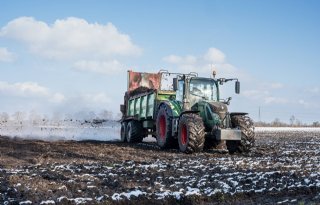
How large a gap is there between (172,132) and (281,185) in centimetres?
725

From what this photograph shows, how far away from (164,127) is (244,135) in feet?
10.2

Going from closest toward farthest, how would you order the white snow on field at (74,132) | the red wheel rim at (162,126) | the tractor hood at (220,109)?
the tractor hood at (220,109) → the red wheel rim at (162,126) → the white snow on field at (74,132)

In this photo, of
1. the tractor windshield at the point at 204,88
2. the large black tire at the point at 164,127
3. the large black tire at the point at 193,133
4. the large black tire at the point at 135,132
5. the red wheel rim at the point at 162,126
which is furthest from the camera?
the large black tire at the point at 135,132

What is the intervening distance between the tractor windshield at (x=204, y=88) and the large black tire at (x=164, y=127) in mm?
1105

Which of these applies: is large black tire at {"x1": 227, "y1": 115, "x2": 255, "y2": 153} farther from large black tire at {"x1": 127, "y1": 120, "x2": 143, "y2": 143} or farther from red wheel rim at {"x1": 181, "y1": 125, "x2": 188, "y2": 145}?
large black tire at {"x1": 127, "y1": 120, "x2": 143, "y2": 143}

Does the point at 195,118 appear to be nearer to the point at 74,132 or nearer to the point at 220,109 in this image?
the point at 220,109

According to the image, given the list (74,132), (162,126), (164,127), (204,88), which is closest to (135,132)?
(162,126)

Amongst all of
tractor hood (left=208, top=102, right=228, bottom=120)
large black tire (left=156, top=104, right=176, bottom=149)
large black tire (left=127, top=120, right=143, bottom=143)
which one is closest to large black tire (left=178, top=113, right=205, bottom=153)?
tractor hood (left=208, top=102, right=228, bottom=120)

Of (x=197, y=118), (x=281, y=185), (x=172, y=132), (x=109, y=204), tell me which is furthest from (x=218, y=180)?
(x=172, y=132)

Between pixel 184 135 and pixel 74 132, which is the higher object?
pixel 184 135

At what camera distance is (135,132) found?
19031 mm

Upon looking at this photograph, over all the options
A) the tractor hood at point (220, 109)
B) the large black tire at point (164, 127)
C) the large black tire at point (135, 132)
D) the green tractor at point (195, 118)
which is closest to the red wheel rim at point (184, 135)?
the green tractor at point (195, 118)

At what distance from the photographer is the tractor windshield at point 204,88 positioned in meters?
15.0

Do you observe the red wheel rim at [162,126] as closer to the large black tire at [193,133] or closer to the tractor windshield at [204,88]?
the tractor windshield at [204,88]
